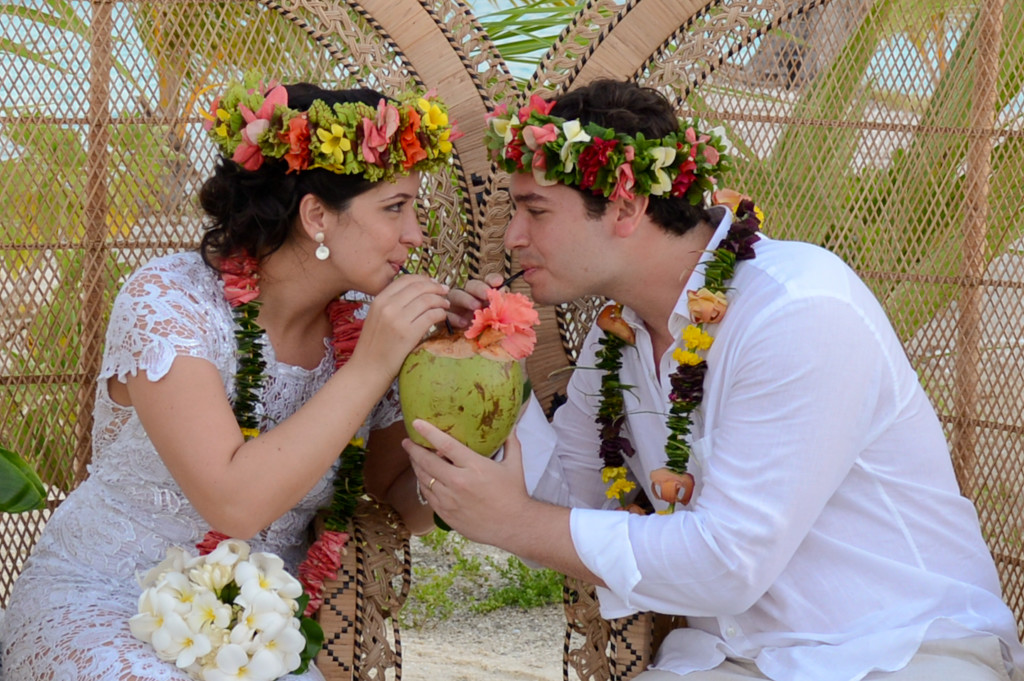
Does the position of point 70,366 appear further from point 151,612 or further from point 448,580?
point 448,580

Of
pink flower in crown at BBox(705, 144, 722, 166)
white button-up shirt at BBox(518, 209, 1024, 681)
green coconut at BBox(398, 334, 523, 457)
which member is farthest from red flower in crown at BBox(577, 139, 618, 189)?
green coconut at BBox(398, 334, 523, 457)

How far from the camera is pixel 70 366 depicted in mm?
3205

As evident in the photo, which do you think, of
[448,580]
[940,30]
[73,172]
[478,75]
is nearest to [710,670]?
[478,75]

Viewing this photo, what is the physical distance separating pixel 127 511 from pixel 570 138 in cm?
139

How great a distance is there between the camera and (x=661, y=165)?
254cm

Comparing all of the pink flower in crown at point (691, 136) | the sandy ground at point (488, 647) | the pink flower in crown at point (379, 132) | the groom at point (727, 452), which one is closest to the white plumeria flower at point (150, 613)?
the groom at point (727, 452)

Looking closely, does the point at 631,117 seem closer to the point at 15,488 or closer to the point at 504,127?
the point at 504,127

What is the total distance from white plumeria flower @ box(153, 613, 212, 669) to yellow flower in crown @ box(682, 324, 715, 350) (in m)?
1.22

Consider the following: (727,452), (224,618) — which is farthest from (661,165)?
(224,618)

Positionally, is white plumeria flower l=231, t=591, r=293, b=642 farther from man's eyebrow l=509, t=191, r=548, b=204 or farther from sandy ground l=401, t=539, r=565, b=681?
sandy ground l=401, t=539, r=565, b=681

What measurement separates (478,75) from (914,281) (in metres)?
1.39

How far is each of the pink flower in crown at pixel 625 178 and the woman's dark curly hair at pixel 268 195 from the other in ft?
1.86

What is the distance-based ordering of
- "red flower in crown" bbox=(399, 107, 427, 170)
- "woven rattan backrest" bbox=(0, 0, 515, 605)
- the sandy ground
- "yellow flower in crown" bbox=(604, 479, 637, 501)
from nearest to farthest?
1. "red flower in crown" bbox=(399, 107, 427, 170)
2. "yellow flower in crown" bbox=(604, 479, 637, 501)
3. "woven rattan backrest" bbox=(0, 0, 515, 605)
4. the sandy ground

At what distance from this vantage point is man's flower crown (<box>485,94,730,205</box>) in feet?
8.25
